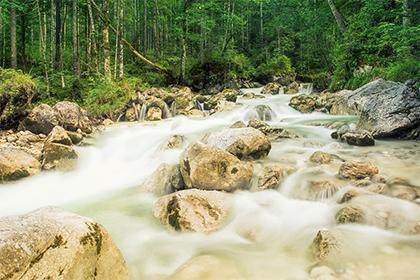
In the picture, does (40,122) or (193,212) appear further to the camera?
(40,122)

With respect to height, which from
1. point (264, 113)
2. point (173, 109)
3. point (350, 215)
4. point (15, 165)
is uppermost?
point (264, 113)

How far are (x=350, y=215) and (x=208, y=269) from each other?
7.86ft

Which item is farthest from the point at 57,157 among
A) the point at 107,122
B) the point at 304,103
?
the point at 304,103

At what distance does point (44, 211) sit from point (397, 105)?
958cm

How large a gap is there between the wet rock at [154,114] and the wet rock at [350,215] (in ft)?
37.6

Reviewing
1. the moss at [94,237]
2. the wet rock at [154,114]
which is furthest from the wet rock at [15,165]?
the wet rock at [154,114]

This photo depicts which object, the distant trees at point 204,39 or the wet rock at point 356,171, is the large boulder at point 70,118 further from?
the wet rock at point 356,171

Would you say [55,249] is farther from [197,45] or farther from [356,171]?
[197,45]

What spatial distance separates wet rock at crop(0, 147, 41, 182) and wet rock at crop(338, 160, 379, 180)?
7.07 meters

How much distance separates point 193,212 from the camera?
19.5ft

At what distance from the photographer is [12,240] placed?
3.30 m

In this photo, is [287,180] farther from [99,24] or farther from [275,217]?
[99,24]

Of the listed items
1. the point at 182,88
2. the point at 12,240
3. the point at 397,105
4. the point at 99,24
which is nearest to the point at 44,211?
the point at 12,240

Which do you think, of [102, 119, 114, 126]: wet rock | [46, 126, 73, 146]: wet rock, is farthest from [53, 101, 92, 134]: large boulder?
[46, 126, 73, 146]: wet rock
